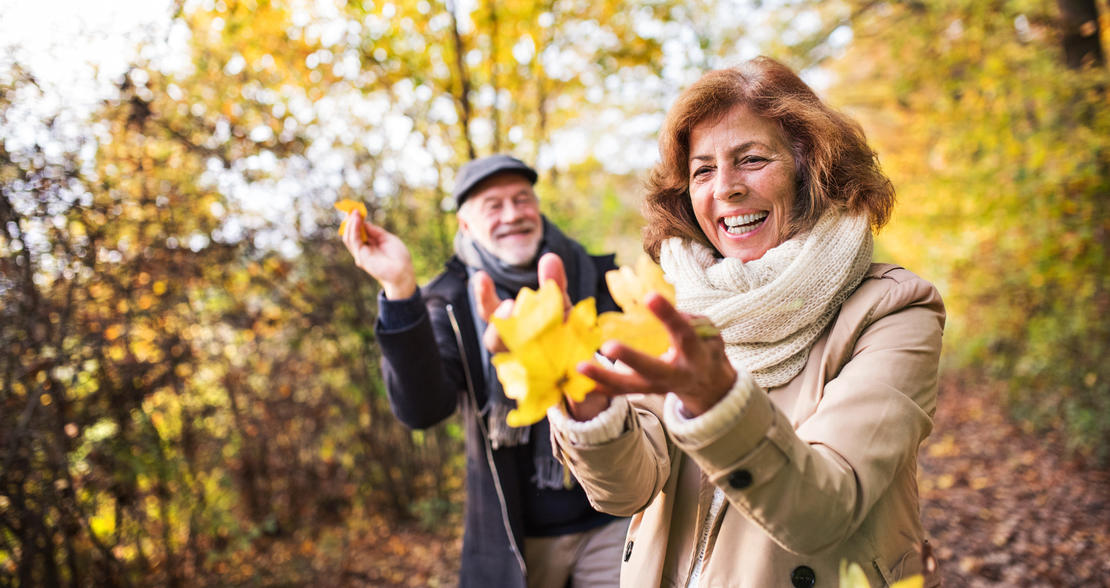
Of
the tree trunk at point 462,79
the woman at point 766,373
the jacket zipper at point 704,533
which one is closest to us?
the woman at point 766,373

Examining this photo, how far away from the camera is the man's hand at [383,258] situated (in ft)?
6.61

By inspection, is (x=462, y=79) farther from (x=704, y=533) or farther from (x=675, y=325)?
(x=675, y=325)

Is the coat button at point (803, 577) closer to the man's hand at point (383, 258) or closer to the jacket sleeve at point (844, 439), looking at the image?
the jacket sleeve at point (844, 439)

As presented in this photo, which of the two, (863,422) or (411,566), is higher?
(863,422)

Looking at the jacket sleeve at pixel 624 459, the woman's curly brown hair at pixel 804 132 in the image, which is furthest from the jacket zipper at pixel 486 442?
the woman's curly brown hair at pixel 804 132

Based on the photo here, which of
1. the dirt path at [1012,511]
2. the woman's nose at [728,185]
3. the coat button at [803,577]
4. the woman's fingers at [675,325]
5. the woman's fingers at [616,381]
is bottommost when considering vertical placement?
the dirt path at [1012,511]

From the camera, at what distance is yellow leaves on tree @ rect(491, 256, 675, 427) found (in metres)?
0.70

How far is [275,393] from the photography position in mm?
4527

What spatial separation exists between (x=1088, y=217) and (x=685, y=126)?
4.77 m

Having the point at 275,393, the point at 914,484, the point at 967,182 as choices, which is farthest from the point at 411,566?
Result: the point at 967,182

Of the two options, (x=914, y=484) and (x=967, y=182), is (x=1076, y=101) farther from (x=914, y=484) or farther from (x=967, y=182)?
(x=914, y=484)

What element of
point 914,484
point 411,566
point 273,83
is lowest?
point 411,566

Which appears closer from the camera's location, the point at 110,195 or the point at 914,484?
the point at 914,484

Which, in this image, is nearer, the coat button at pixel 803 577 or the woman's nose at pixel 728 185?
the coat button at pixel 803 577
